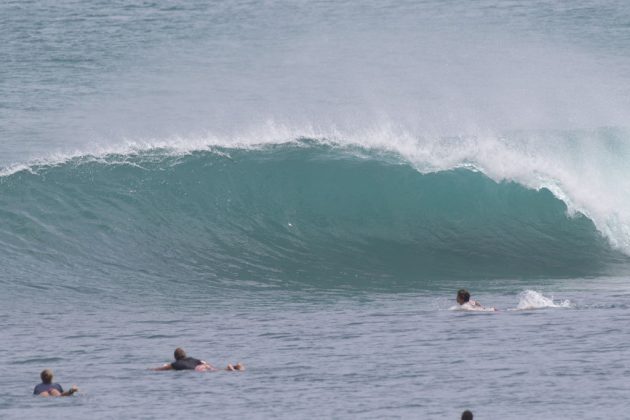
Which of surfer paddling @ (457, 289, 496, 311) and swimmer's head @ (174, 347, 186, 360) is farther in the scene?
surfer paddling @ (457, 289, 496, 311)

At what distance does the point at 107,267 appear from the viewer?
27.3 metres

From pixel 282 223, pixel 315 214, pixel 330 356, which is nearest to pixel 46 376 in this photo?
pixel 330 356

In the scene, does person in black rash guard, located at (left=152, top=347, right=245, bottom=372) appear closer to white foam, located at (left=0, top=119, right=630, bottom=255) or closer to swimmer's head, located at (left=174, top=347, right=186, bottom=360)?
swimmer's head, located at (left=174, top=347, right=186, bottom=360)

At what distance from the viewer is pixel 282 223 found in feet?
98.9

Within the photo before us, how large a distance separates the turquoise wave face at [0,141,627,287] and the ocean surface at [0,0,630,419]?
66 mm

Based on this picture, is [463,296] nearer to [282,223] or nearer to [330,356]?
[330,356]

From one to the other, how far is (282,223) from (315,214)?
84 centimetres

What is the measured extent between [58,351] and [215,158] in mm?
12181

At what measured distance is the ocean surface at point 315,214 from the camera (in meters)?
18.7

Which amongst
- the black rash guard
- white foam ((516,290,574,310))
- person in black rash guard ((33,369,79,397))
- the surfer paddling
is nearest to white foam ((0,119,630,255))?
white foam ((516,290,574,310))

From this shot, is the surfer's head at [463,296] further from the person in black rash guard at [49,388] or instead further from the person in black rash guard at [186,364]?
the person in black rash guard at [49,388]

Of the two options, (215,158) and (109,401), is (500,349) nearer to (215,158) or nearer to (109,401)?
(109,401)

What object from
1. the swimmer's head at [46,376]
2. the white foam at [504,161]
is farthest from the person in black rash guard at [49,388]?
the white foam at [504,161]

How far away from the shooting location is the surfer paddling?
22688 mm
